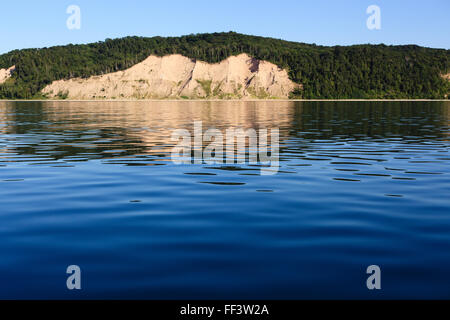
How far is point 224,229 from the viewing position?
1072 cm

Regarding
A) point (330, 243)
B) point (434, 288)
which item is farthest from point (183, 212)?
point (434, 288)

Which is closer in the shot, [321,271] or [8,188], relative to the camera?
[321,271]

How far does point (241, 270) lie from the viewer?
815cm

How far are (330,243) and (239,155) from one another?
580 inches

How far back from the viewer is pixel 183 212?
40.3 ft

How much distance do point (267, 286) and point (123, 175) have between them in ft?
37.5

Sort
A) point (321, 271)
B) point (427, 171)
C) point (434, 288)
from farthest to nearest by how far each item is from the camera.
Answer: point (427, 171) < point (321, 271) < point (434, 288)

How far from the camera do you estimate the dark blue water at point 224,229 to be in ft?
24.9

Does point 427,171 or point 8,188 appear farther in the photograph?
point 427,171

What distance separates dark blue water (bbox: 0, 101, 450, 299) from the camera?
758 centimetres
